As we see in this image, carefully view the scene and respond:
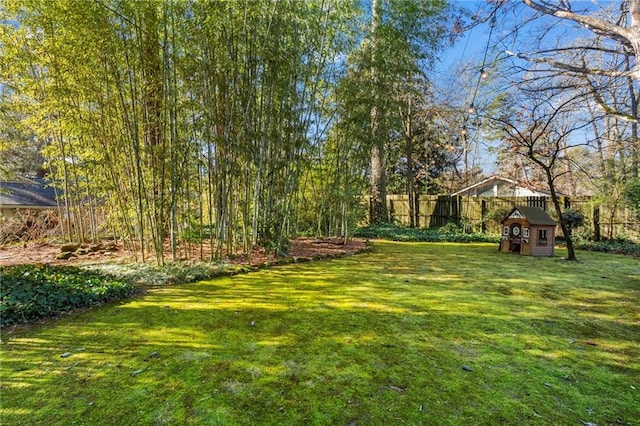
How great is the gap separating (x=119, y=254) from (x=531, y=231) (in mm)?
7011

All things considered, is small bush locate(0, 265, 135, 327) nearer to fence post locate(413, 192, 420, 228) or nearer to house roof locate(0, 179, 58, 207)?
house roof locate(0, 179, 58, 207)

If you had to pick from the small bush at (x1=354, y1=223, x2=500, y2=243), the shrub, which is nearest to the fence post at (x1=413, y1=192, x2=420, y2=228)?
the small bush at (x1=354, y1=223, x2=500, y2=243)

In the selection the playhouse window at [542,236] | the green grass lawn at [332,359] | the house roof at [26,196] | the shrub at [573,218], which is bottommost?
the green grass lawn at [332,359]

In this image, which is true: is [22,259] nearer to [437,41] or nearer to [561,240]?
[437,41]

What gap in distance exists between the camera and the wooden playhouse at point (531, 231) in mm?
5613

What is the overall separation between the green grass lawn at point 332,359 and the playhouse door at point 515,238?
2.81 m

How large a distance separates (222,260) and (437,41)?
510 centimetres

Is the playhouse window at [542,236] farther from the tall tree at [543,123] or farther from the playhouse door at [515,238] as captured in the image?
the tall tree at [543,123]

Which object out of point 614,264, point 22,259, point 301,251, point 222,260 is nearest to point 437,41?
point 301,251

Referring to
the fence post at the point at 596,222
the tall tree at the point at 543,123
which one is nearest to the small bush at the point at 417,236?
the fence post at the point at 596,222

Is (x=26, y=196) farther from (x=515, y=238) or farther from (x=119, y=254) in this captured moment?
(x=515, y=238)

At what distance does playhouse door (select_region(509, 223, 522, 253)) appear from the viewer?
232 inches

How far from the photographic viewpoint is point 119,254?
186 inches

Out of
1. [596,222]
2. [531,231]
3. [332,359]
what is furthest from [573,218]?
[332,359]
